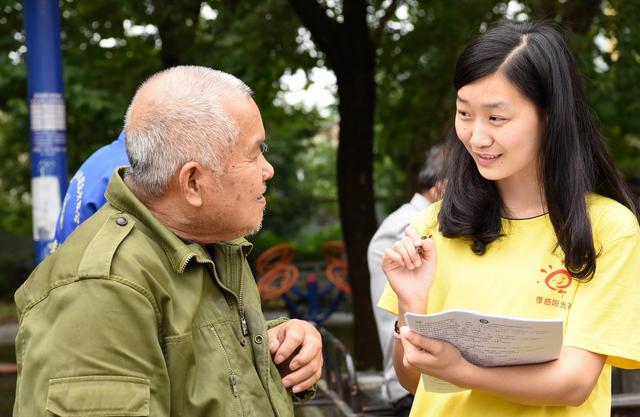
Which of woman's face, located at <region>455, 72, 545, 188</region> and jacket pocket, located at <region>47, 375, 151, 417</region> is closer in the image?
jacket pocket, located at <region>47, 375, 151, 417</region>

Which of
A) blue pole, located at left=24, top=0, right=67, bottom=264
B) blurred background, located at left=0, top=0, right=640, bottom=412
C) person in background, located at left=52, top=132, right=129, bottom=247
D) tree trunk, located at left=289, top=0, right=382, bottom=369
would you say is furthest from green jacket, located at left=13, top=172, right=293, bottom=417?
tree trunk, located at left=289, top=0, right=382, bottom=369

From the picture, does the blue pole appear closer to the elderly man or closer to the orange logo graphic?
the elderly man

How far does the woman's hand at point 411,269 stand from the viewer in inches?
96.3

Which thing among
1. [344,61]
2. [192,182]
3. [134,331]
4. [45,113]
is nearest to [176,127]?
[192,182]

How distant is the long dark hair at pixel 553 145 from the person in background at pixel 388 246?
1765mm

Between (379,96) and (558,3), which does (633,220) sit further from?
(379,96)

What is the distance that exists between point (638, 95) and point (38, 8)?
636cm

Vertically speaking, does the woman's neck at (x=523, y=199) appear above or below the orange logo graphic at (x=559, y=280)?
above

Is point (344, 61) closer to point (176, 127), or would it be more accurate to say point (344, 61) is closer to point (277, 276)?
point (277, 276)

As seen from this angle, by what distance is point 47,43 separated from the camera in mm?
5277

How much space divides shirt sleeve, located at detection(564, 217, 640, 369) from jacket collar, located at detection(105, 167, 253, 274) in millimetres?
923

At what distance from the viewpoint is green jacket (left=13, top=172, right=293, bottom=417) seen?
5.85 ft

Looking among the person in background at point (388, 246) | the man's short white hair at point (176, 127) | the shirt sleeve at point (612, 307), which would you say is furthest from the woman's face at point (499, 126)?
the person in background at point (388, 246)

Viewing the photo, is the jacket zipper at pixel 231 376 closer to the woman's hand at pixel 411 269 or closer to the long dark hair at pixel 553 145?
the woman's hand at pixel 411 269
